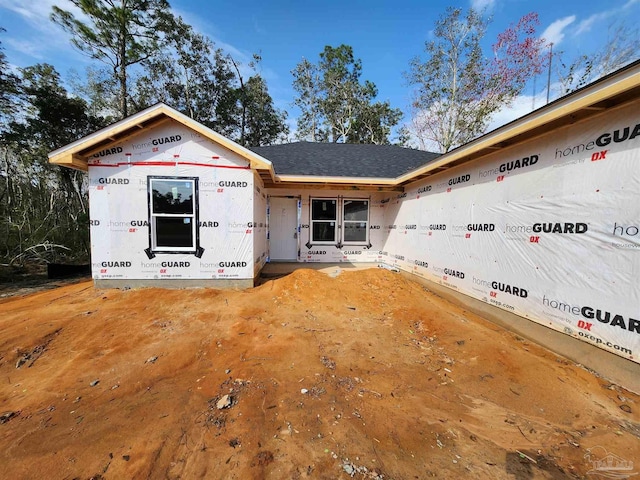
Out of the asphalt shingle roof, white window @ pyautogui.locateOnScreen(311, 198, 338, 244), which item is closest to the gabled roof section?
the asphalt shingle roof

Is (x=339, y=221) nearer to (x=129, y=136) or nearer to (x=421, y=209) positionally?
(x=421, y=209)

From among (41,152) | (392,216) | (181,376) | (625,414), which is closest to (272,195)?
(392,216)

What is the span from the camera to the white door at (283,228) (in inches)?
363

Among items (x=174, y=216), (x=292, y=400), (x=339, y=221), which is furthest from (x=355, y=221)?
(x=292, y=400)

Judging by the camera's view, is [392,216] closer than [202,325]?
No

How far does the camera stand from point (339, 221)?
9.41 m

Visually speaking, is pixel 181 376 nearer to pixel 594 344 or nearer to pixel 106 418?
pixel 106 418

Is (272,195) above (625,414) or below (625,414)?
above

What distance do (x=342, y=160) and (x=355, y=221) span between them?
244 centimetres

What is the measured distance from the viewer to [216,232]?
6.11 m

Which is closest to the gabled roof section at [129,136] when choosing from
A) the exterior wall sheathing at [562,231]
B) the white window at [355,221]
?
the white window at [355,221]

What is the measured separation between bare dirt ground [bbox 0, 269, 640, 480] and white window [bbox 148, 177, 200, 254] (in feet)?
6.06

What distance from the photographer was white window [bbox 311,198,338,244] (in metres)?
9.31

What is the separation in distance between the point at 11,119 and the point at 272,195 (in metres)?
14.9
